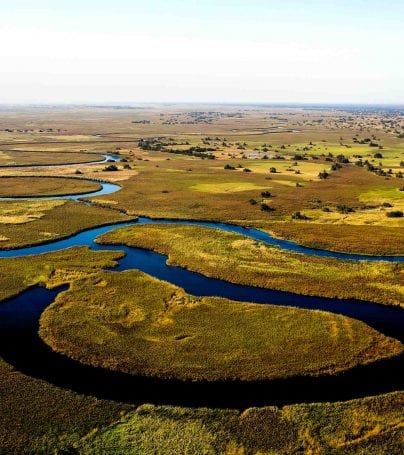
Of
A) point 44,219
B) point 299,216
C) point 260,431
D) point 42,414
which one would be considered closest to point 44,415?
point 42,414

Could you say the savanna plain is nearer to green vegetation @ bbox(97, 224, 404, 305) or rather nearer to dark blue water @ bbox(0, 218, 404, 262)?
green vegetation @ bbox(97, 224, 404, 305)

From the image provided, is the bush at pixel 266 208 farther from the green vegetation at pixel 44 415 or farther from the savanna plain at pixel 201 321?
the green vegetation at pixel 44 415

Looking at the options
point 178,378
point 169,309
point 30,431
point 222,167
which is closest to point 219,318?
point 169,309

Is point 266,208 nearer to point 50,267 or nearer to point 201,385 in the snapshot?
point 50,267

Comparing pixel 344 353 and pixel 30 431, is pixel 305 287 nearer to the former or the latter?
pixel 344 353

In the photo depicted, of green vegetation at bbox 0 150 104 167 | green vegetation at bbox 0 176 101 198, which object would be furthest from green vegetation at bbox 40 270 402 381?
green vegetation at bbox 0 150 104 167

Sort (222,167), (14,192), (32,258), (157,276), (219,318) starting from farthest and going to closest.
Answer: (222,167) < (14,192) < (32,258) < (157,276) < (219,318)
